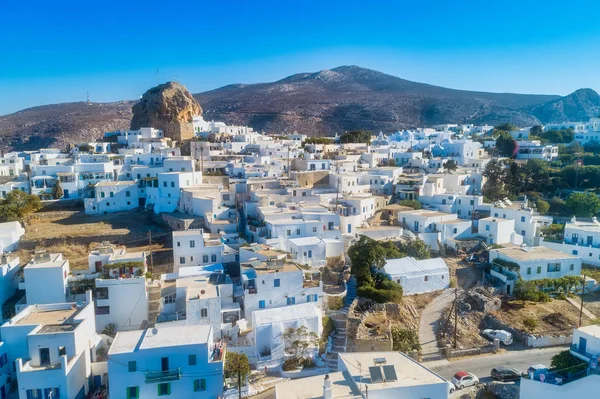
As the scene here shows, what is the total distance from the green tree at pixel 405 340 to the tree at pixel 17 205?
88.5 feet

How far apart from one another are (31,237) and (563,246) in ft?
114

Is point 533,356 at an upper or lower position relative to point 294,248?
lower

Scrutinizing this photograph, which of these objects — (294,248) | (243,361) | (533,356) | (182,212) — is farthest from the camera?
(182,212)

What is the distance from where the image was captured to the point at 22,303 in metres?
20.5

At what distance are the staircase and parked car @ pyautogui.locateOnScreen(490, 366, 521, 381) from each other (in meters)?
7.02

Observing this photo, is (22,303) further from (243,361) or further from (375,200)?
(375,200)

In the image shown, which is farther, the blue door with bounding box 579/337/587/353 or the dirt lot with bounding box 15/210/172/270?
the dirt lot with bounding box 15/210/172/270

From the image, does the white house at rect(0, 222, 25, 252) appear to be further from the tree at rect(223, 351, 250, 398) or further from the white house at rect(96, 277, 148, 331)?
the tree at rect(223, 351, 250, 398)

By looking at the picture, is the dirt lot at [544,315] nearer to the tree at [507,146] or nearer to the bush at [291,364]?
the bush at [291,364]

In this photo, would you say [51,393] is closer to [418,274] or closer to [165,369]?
[165,369]

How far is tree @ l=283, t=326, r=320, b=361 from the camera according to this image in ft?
61.2

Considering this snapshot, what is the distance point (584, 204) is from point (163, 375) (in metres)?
33.7

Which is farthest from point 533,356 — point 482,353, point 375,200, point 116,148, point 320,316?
point 116,148

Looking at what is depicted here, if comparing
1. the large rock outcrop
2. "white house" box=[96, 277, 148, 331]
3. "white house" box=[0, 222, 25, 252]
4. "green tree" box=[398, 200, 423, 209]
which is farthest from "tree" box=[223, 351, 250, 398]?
the large rock outcrop
